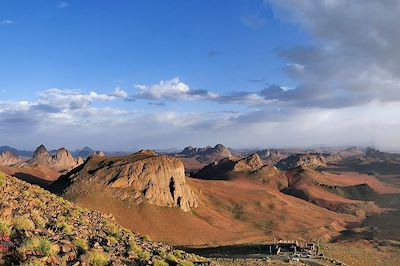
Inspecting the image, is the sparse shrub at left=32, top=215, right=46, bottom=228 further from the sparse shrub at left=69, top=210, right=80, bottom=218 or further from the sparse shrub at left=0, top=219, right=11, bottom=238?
the sparse shrub at left=69, top=210, right=80, bottom=218

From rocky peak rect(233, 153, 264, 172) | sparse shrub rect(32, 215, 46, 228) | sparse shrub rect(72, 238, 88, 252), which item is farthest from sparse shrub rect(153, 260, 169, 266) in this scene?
rocky peak rect(233, 153, 264, 172)

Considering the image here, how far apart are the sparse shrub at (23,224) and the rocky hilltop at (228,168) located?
113 m

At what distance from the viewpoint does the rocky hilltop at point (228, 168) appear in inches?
5209

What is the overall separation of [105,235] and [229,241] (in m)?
48.1

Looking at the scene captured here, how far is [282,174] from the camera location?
13688 centimetres

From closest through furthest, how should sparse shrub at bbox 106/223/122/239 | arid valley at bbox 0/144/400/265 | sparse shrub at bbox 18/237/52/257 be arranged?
sparse shrub at bbox 18/237/52/257
sparse shrub at bbox 106/223/122/239
arid valley at bbox 0/144/400/265

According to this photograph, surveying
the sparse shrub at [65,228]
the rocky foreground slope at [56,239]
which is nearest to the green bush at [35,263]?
the rocky foreground slope at [56,239]

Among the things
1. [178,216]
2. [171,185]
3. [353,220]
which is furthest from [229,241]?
[353,220]

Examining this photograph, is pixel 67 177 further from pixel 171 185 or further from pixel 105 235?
pixel 105 235

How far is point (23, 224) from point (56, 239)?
1187mm

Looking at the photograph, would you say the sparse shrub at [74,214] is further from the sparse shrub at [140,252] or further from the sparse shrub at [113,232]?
the sparse shrub at [140,252]

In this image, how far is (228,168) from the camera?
443 feet

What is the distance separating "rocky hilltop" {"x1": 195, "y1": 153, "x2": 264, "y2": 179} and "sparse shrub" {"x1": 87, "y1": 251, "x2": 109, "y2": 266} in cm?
11298

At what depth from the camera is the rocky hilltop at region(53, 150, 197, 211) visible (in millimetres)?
67000
